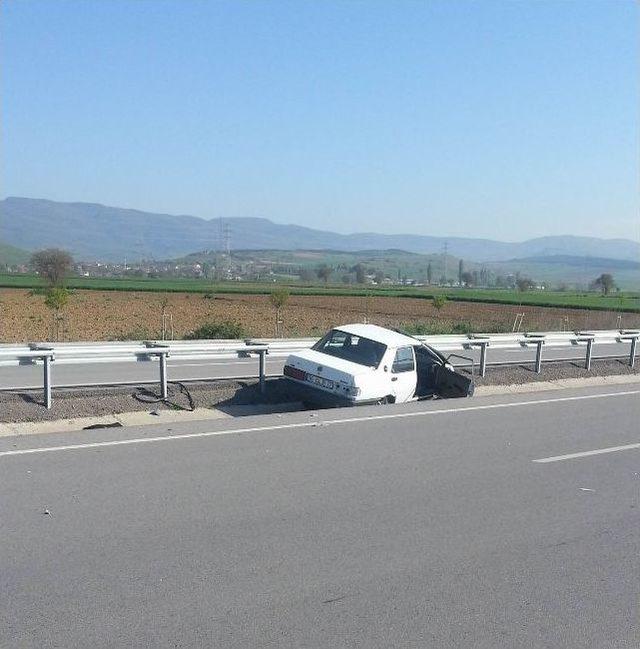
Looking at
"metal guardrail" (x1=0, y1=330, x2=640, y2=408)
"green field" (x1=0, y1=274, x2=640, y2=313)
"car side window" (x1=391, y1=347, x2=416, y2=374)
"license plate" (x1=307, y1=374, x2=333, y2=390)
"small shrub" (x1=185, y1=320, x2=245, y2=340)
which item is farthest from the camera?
"green field" (x1=0, y1=274, x2=640, y2=313)

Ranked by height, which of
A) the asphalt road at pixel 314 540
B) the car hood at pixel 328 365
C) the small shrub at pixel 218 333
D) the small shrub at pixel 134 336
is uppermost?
the car hood at pixel 328 365

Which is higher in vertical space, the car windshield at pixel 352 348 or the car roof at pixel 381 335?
the car roof at pixel 381 335

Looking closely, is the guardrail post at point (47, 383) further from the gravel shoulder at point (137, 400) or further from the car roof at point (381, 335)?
the car roof at point (381, 335)

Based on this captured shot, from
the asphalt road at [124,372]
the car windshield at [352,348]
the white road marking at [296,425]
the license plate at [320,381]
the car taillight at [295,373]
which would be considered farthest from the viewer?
the asphalt road at [124,372]

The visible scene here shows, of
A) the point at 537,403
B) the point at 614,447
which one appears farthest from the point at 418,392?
the point at 614,447

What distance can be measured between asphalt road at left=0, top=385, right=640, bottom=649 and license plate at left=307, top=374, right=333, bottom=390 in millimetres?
1371

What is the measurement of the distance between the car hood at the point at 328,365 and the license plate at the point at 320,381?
6cm

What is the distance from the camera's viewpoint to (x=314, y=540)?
6273mm

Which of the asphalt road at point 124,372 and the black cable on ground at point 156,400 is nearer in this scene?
the black cable on ground at point 156,400

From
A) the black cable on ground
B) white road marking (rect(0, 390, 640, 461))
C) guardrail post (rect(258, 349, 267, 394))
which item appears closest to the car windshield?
guardrail post (rect(258, 349, 267, 394))

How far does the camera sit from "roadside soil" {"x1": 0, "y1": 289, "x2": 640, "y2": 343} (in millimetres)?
34781

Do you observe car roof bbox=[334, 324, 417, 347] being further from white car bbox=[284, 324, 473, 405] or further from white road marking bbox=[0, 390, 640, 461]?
white road marking bbox=[0, 390, 640, 461]

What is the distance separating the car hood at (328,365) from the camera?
11844mm

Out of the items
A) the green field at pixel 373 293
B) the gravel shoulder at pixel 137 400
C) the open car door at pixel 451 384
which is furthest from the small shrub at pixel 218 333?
the green field at pixel 373 293
